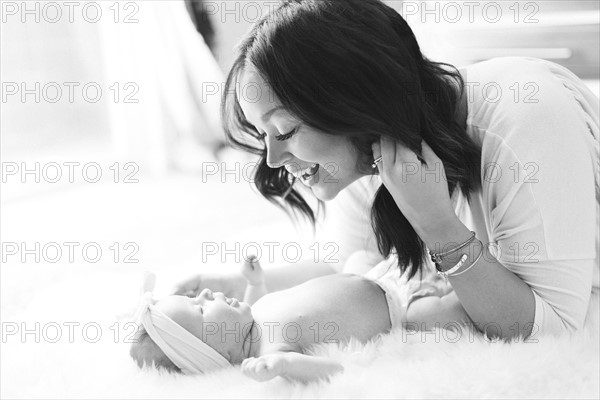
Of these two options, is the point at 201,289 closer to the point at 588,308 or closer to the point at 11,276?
the point at 11,276

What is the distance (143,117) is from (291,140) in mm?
2121

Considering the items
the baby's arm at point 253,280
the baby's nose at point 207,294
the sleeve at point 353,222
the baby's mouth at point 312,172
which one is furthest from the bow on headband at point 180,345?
the sleeve at point 353,222

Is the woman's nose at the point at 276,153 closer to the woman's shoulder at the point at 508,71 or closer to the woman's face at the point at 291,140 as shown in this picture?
the woman's face at the point at 291,140

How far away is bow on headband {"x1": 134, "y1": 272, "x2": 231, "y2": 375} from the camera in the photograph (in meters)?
1.27

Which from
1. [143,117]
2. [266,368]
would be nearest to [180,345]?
[266,368]

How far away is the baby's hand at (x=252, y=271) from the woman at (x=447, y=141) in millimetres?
317

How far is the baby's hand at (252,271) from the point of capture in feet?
5.07

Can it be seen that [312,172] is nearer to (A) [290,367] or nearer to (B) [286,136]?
(B) [286,136]

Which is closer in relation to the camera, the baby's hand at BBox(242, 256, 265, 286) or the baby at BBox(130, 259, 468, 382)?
the baby at BBox(130, 259, 468, 382)

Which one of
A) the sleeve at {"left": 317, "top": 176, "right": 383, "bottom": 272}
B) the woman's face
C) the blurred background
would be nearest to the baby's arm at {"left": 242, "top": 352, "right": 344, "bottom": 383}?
the woman's face

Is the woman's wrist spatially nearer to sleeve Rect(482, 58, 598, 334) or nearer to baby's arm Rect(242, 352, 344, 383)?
sleeve Rect(482, 58, 598, 334)

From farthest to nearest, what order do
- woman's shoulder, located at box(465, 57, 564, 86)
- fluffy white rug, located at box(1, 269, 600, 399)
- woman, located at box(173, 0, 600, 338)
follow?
woman's shoulder, located at box(465, 57, 564, 86), woman, located at box(173, 0, 600, 338), fluffy white rug, located at box(1, 269, 600, 399)

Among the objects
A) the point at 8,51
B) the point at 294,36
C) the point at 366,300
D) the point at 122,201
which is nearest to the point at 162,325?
the point at 366,300

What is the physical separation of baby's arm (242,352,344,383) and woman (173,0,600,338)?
0.27m
